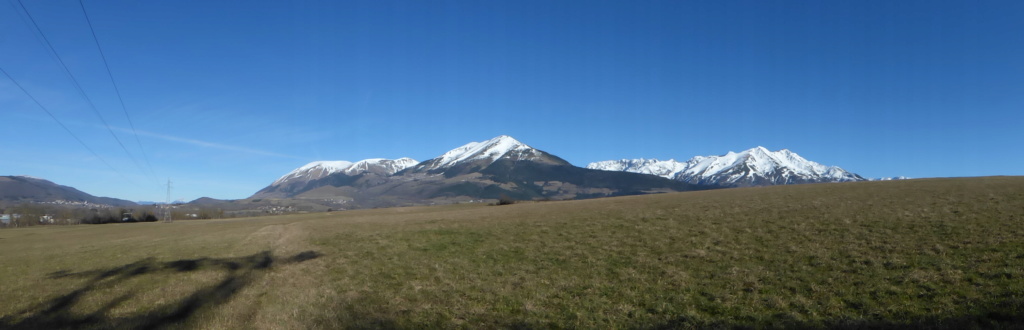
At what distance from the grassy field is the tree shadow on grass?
0.32 ft

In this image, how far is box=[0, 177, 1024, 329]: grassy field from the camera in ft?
48.0

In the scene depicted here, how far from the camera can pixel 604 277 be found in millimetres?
20734

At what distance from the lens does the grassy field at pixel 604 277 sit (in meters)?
14.6

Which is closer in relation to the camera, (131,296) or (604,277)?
(604,277)

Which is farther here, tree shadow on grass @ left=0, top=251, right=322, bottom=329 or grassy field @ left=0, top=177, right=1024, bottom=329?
tree shadow on grass @ left=0, top=251, right=322, bottom=329

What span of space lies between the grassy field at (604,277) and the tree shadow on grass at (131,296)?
0.10m

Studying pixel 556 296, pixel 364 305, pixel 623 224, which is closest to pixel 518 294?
pixel 556 296

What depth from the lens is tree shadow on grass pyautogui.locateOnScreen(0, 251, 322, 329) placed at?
17.0 metres

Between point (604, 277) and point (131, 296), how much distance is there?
20.6 m

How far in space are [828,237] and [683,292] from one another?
13.0m

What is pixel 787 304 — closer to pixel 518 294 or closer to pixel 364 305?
pixel 518 294

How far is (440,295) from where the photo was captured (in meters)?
19.2

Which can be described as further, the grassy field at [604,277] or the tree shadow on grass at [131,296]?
the tree shadow on grass at [131,296]

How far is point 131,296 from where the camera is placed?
21.4 meters
